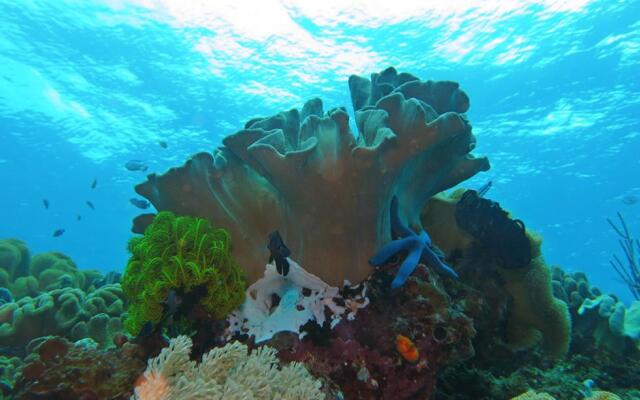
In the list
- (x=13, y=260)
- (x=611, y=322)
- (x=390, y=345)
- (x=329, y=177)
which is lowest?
(x=13, y=260)

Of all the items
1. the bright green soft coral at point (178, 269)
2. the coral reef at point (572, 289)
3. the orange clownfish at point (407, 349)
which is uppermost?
the bright green soft coral at point (178, 269)

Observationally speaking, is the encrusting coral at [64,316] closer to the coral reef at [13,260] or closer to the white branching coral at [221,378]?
the coral reef at [13,260]

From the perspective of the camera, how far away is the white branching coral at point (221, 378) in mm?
2371

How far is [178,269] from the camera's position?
3.24 meters

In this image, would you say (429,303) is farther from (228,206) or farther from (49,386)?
(49,386)

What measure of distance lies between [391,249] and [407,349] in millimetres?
858

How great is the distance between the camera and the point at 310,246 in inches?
148

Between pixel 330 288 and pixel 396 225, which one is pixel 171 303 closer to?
pixel 330 288

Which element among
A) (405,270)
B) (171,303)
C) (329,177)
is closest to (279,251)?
(329,177)

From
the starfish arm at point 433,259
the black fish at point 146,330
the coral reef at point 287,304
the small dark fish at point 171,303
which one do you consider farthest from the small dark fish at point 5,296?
the starfish arm at point 433,259

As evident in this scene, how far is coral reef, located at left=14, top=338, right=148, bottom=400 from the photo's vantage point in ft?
9.36

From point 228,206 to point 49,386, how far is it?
2.08 m

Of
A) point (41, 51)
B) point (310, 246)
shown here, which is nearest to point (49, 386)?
point (310, 246)

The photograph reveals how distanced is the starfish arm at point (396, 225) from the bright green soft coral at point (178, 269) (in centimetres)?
162
